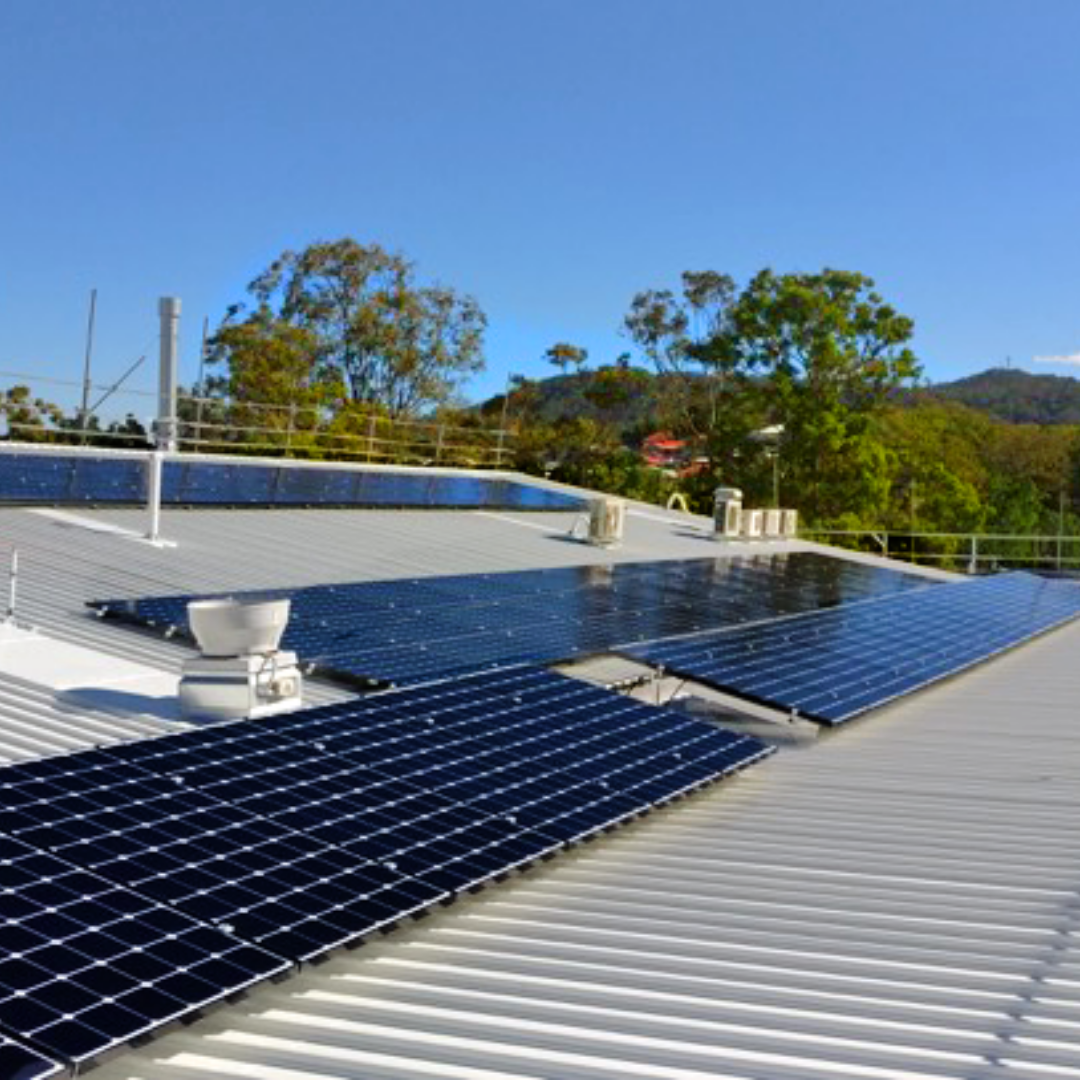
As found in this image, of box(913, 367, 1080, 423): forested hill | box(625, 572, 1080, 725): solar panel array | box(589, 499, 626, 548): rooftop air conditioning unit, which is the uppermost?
box(913, 367, 1080, 423): forested hill

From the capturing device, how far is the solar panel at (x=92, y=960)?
4742 millimetres

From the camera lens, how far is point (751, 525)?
30859 mm

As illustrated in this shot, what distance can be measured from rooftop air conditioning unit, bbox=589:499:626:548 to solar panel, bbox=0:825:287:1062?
18982 millimetres

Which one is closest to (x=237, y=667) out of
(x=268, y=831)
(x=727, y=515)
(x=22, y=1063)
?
(x=268, y=831)

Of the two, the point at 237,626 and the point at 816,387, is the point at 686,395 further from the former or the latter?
the point at 237,626

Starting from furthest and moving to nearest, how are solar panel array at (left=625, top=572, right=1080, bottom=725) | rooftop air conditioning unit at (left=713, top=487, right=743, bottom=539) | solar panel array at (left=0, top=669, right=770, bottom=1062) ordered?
rooftop air conditioning unit at (left=713, top=487, right=743, bottom=539) → solar panel array at (left=625, top=572, right=1080, bottom=725) → solar panel array at (left=0, top=669, right=770, bottom=1062)

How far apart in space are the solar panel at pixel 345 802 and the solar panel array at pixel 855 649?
2.16 metres

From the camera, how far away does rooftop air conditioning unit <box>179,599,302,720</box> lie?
9430mm

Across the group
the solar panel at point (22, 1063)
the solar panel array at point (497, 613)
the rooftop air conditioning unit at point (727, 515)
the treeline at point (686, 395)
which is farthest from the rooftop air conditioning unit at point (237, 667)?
the treeline at point (686, 395)

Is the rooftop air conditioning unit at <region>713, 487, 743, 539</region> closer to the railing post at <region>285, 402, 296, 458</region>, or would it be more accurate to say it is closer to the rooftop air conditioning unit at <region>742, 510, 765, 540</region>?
the rooftop air conditioning unit at <region>742, 510, 765, 540</region>

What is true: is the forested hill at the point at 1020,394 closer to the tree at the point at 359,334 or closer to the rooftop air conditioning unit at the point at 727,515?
the tree at the point at 359,334

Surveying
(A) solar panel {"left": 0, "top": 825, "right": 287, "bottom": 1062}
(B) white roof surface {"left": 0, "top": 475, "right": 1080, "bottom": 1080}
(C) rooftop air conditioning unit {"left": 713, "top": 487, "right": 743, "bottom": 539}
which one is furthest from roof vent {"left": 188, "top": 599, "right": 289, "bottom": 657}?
(C) rooftop air conditioning unit {"left": 713, "top": 487, "right": 743, "bottom": 539}

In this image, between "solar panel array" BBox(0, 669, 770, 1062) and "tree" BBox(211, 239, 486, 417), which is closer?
"solar panel array" BBox(0, 669, 770, 1062)

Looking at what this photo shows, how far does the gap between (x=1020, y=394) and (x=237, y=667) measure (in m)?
162
